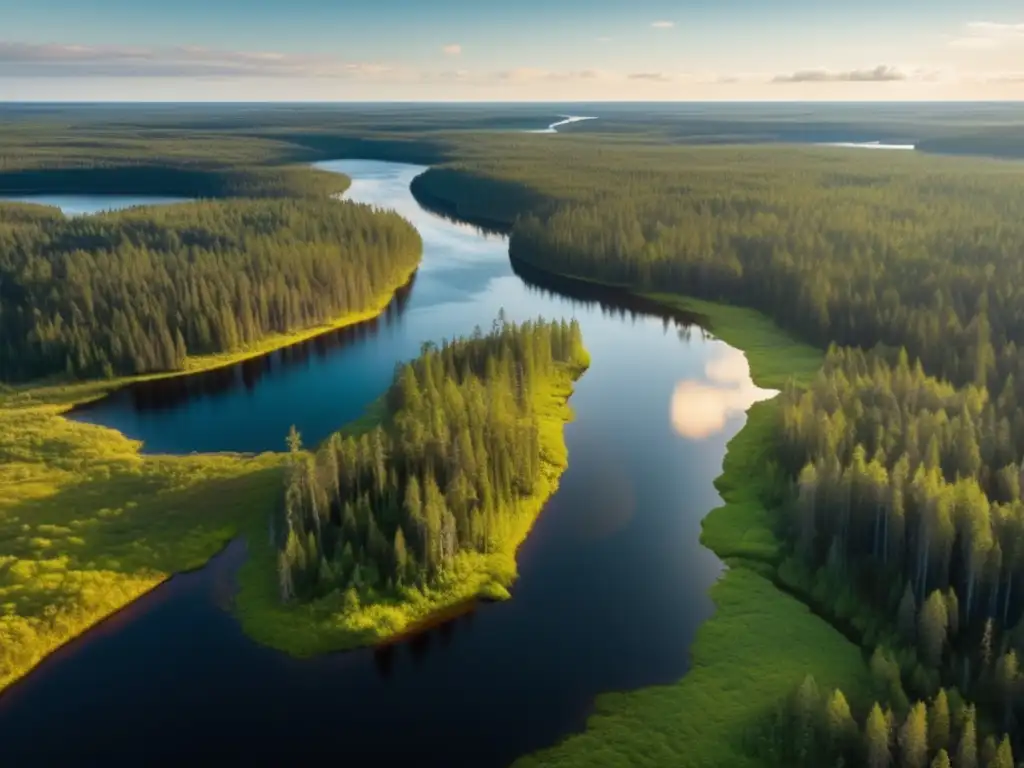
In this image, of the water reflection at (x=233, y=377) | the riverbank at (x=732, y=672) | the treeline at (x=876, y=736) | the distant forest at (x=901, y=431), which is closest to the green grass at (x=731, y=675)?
the riverbank at (x=732, y=672)

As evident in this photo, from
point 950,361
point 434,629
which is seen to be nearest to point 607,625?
point 434,629

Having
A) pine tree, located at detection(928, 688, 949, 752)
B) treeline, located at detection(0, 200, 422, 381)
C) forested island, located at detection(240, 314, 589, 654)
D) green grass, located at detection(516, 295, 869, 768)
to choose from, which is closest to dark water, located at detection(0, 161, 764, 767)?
green grass, located at detection(516, 295, 869, 768)

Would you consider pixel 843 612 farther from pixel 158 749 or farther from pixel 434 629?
pixel 158 749

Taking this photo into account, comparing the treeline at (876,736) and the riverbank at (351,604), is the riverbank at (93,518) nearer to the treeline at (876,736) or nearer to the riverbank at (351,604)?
the riverbank at (351,604)

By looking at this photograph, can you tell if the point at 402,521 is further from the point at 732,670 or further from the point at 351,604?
the point at 732,670

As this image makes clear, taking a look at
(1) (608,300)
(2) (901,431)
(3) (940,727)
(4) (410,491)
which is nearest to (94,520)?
(4) (410,491)

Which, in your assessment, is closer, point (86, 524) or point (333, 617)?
point (333, 617)
